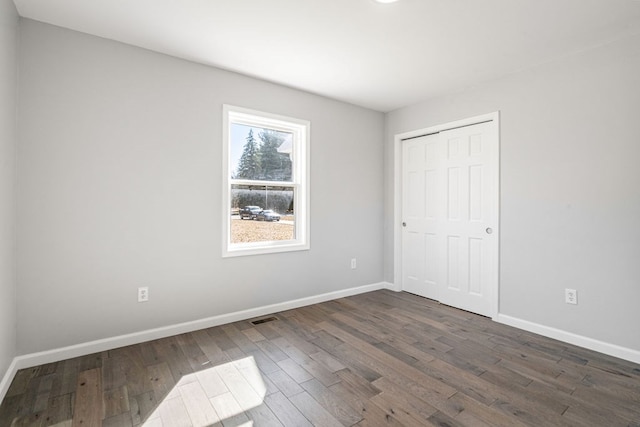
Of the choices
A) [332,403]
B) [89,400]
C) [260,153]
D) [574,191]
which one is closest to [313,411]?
[332,403]

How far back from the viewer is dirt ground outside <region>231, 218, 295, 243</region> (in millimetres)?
3288

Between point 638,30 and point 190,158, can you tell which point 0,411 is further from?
point 638,30

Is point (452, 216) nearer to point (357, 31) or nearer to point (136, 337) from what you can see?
point (357, 31)

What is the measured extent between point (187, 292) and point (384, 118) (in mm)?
3417

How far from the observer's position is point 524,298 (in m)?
3.03

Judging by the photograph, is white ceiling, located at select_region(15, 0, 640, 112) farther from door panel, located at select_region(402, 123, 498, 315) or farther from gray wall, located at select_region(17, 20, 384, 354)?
door panel, located at select_region(402, 123, 498, 315)

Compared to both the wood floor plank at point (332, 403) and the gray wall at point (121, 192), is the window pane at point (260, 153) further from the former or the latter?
the wood floor plank at point (332, 403)

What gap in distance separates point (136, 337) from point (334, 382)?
175 cm

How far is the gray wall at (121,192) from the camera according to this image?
2283 millimetres

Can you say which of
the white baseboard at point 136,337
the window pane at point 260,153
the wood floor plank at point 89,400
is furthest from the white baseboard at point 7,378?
the window pane at point 260,153

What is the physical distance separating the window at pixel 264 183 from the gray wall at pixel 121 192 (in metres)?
0.11

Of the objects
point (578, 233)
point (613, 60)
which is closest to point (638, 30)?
point (613, 60)

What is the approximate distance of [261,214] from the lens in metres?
3.47

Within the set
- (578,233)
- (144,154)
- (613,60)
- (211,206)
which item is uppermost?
(613,60)
